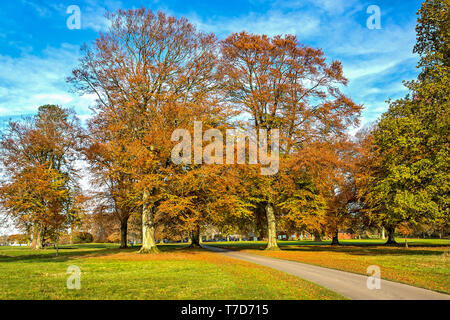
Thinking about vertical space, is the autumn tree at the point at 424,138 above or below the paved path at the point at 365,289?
above

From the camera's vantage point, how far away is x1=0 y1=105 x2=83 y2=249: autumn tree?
25875mm

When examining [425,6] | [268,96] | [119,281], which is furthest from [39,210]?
[425,6]

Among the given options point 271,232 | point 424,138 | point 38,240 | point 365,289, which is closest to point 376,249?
point 271,232

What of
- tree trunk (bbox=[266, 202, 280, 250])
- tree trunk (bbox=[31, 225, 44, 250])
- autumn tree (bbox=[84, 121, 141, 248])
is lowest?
tree trunk (bbox=[31, 225, 44, 250])

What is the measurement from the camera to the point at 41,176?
26.1m

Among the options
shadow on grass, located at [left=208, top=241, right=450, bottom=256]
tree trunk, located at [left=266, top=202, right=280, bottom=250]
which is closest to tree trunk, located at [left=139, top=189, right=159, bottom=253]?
tree trunk, located at [left=266, top=202, right=280, bottom=250]

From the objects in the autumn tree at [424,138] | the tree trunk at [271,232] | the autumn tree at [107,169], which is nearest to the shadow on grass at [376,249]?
the tree trunk at [271,232]

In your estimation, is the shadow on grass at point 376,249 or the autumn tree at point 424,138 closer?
the autumn tree at point 424,138

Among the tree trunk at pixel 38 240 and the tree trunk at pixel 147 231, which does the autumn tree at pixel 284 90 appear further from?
the tree trunk at pixel 38 240

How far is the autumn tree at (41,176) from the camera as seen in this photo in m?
25.9

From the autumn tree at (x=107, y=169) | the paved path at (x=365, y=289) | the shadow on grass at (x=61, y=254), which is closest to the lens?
the paved path at (x=365, y=289)

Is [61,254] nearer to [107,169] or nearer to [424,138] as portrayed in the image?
[107,169]

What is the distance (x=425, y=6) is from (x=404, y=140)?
9.78 m

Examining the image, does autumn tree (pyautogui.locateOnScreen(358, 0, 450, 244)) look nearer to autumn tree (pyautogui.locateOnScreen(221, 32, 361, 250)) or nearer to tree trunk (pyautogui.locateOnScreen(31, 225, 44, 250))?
autumn tree (pyautogui.locateOnScreen(221, 32, 361, 250))
